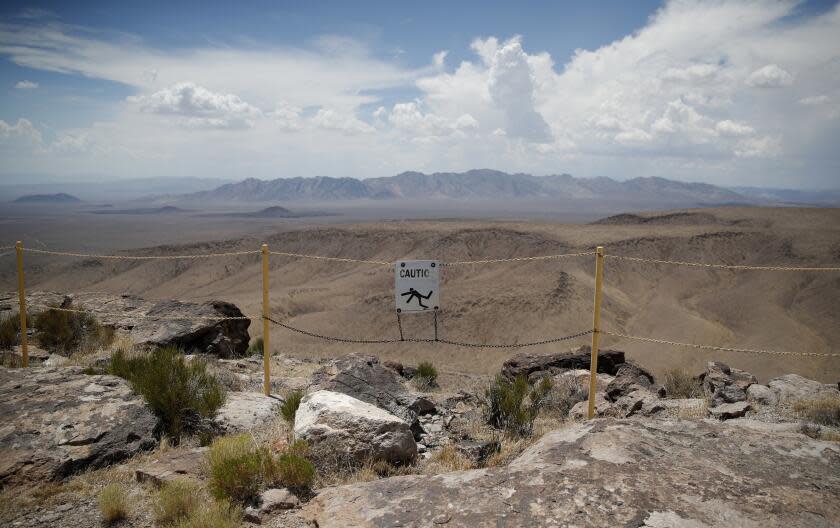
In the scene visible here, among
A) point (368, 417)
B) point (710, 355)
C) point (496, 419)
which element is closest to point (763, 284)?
point (710, 355)

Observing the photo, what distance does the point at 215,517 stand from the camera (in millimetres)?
3955

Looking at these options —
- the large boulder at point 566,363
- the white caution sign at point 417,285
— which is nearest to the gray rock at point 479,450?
the white caution sign at point 417,285

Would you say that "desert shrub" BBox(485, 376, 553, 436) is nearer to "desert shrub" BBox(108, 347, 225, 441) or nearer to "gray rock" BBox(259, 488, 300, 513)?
"gray rock" BBox(259, 488, 300, 513)

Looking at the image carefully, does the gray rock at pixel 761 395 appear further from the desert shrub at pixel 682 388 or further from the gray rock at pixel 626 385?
the gray rock at pixel 626 385

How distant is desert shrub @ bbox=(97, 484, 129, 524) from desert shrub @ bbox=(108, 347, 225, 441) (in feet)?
4.80

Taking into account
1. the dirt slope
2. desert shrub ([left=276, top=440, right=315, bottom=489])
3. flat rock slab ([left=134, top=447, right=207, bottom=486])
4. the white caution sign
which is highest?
the white caution sign

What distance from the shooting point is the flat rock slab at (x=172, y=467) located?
4836 millimetres

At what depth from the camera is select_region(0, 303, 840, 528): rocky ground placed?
12.6ft

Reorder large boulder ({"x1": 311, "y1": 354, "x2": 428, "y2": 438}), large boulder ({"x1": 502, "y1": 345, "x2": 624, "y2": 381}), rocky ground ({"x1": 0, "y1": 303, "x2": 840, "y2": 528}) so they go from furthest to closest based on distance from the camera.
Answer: large boulder ({"x1": 502, "y1": 345, "x2": 624, "y2": 381})
large boulder ({"x1": 311, "y1": 354, "x2": 428, "y2": 438})
rocky ground ({"x1": 0, "y1": 303, "x2": 840, "y2": 528})

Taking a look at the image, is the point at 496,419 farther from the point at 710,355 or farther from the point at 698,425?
the point at 710,355

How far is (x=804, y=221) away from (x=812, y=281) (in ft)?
65.2

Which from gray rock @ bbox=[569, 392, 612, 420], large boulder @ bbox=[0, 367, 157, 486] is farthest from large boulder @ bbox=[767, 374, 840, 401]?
large boulder @ bbox=[0, 367, 157, 486]

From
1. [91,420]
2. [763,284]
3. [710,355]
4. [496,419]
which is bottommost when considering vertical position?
[710,355]

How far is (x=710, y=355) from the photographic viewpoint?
83.9 ft
